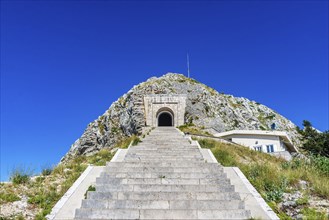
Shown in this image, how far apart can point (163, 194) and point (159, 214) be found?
3.27 feet

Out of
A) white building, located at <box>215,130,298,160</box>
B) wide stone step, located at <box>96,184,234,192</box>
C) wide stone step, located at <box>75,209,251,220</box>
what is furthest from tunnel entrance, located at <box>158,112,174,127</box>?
wide stone step, located at <box>75,209,251,220</box>

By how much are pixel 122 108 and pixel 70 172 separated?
31644mm

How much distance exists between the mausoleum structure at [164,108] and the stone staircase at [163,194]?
22566 millimetres

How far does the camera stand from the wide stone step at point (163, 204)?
773 cm

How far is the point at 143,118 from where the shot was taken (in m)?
34.6

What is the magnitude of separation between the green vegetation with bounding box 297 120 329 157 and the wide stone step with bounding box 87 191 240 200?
2923 cm

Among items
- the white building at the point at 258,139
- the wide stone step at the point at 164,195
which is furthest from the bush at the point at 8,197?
the white building at the point at 258,139

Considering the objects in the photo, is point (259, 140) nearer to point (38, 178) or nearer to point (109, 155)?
point (109, 155)

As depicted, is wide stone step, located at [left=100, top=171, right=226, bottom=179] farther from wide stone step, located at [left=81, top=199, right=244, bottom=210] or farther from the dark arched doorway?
the dark arched doorway

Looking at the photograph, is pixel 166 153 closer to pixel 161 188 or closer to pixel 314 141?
pixel 161 188

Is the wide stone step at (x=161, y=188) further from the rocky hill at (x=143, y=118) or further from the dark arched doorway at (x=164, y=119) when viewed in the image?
the dark arched doorway at (x=164, y=119)

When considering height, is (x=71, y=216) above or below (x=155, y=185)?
below

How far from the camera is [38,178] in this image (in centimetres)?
1107

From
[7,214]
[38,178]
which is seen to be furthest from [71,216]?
[38,178]
